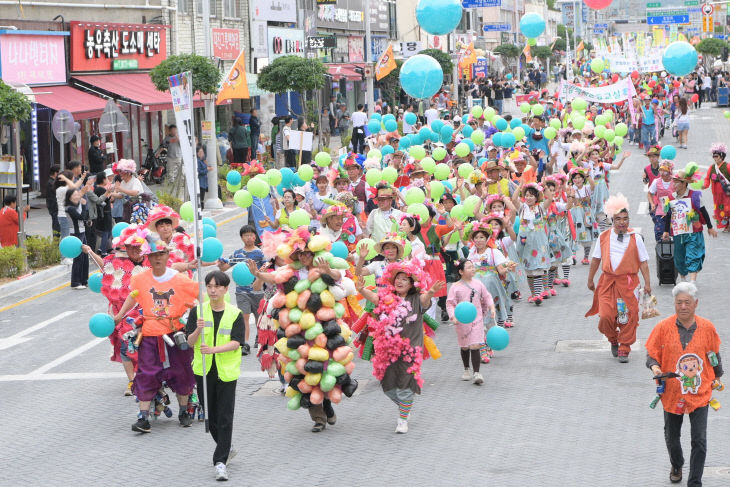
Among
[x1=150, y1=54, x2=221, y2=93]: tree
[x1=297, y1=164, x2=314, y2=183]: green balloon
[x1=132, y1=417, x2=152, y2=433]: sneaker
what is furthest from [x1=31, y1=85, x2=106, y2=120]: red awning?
[x1=132, y1=417, x2=152, y2=433]: sneaker

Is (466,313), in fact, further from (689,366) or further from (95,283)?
(95,283)

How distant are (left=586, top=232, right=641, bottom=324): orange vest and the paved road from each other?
597 millimetres

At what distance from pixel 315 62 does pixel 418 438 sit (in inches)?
1006

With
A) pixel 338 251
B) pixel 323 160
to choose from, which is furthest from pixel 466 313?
pixel 323 160

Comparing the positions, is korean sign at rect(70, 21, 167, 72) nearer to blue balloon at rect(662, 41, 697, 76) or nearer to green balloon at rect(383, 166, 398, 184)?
green balloon at rect(383, 166, 398, 184)

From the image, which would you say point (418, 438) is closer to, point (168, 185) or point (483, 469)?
point (483, 469)

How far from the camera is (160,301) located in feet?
33.0

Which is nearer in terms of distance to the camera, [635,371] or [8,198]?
[635,371]

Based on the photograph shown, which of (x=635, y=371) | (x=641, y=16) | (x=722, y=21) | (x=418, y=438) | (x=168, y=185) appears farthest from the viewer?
(x=722, y=21)

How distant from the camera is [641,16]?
375ft

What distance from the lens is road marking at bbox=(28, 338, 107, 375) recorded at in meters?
12.9

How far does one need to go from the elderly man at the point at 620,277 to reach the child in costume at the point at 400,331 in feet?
8.96

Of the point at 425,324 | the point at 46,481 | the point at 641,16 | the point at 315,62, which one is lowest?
the point at 46,481

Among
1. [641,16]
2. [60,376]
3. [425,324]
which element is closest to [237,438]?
[425,324]
